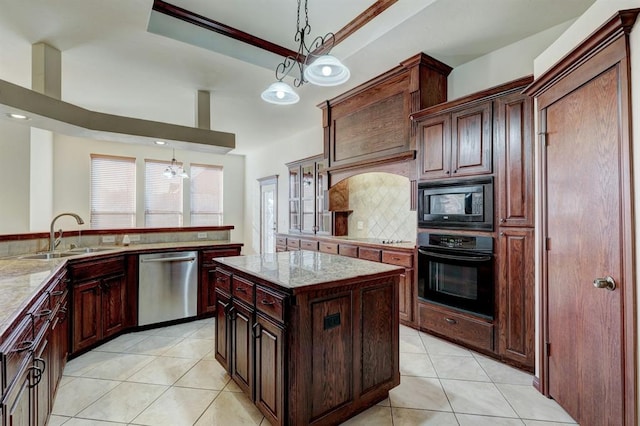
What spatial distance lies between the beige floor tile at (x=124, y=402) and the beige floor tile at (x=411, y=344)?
6.71 ft

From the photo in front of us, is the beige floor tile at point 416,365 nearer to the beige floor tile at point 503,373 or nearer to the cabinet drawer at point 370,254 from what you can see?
the beige floor tile at point 503,373

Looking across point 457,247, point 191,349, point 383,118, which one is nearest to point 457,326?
point 457,247

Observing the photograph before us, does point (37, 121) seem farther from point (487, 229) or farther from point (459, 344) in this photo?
point (459, 344)

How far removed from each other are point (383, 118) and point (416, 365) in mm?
2628

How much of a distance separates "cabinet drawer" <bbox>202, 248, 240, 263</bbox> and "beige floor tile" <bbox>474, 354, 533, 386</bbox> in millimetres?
2867

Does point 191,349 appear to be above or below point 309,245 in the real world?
below

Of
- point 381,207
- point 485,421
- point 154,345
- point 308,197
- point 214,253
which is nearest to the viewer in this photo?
point 485,421

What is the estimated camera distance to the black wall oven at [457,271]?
272 cm

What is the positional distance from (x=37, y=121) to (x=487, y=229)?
3.94 m

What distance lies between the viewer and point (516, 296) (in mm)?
2568

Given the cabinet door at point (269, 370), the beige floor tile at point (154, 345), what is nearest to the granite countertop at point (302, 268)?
the cabinet door at point (269, 370)

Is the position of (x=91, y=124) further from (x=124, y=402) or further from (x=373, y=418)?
(x=373, y=418)

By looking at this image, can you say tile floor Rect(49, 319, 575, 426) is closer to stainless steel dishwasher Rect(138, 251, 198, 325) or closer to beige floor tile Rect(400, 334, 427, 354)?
beige floor tile Rect(400, 334, 427, 354)

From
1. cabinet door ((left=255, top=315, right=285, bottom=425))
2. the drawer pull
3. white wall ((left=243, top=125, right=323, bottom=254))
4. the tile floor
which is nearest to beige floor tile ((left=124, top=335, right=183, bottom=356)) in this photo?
the tile floor
